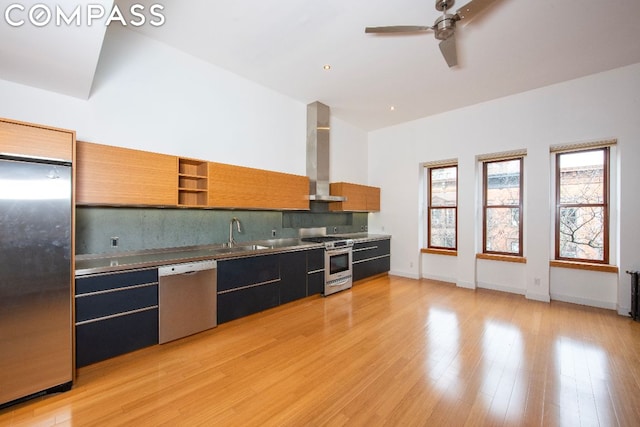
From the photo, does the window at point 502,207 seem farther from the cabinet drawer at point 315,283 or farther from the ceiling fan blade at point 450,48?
the cabinet drawer at point 315,283

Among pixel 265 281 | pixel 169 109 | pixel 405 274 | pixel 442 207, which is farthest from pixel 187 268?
pixel 442 207

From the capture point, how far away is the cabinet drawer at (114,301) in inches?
81.4

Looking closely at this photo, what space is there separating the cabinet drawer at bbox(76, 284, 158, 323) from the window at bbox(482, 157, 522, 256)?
16.8ft

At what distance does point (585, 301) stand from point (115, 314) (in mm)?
5744

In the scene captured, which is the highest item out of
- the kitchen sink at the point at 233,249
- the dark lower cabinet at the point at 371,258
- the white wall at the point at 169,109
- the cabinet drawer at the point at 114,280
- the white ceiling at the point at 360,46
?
the white ceiling at the point at 360,46

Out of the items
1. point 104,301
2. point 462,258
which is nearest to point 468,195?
point 462,258

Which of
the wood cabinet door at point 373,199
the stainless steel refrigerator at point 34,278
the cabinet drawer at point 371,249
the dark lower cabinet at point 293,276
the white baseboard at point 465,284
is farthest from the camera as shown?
the wood cabinet door at point 373,199

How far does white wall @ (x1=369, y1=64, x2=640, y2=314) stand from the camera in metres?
3.40

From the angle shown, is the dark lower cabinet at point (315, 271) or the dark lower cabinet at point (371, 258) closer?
the dark lower cabinet at point (315, 271)

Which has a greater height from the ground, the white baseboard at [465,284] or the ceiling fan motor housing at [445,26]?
the ceiling fan motor housing at [445,26]

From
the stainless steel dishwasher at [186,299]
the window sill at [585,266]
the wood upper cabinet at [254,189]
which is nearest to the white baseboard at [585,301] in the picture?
the window sill at [585,266]

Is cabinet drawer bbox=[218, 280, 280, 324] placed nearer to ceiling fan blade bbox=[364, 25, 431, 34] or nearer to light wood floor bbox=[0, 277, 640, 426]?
light wood floor bbox=[0, 277, 640, 426]

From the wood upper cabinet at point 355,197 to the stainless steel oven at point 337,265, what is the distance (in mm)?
755

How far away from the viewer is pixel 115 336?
223 centimetres
